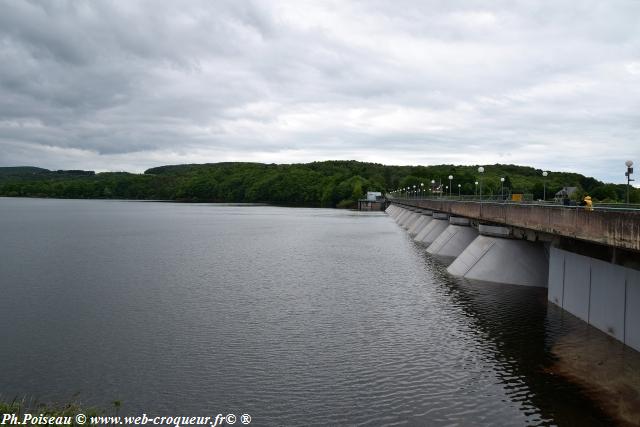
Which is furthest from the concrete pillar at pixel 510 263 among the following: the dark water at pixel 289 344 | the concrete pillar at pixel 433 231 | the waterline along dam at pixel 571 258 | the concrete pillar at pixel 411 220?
the concrete pillar at pixel 411 220

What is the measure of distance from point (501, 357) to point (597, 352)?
3.72 metres

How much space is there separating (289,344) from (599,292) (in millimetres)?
14089

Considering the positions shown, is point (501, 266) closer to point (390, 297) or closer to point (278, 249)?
point (390, 297)

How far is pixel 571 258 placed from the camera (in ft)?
87.4

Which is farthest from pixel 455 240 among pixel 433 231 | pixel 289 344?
pixel 289 344

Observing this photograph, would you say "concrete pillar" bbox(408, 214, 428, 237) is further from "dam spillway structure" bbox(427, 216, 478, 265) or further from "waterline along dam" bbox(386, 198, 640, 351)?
"waterline along dam" bbox(386, 198, 640, 351)

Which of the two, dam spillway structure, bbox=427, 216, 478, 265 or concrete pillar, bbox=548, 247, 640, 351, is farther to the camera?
dam spillway structure, bbox=427, 216, 478, 265

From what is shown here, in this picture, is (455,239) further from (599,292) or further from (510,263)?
(599,292)

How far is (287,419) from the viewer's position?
15.6m

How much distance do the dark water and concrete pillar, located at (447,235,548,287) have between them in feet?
5.53

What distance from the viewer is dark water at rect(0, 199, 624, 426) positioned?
16.7 m

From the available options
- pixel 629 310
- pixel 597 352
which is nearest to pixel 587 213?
pixel 629 310

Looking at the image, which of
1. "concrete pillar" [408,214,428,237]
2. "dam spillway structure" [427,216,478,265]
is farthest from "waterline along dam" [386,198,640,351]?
"concrete pillar" [408,214,428,237]

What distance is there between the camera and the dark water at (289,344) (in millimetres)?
16734
